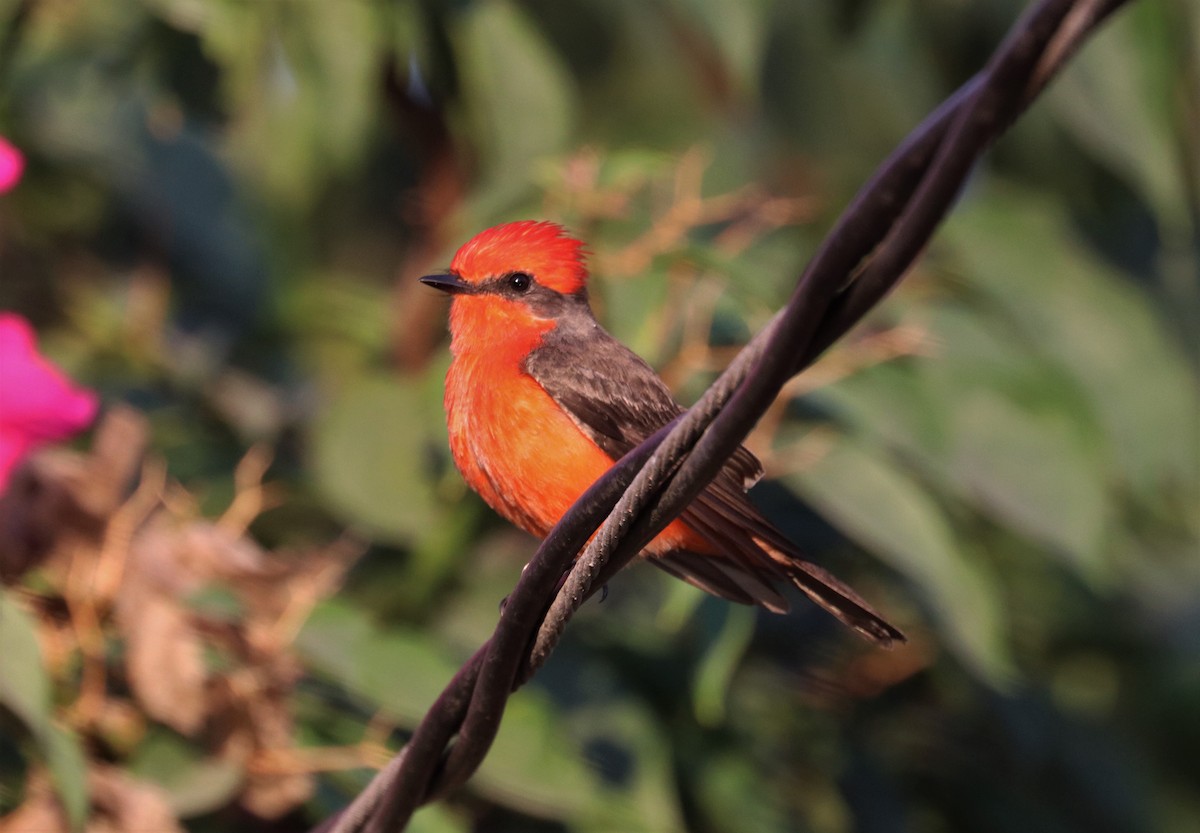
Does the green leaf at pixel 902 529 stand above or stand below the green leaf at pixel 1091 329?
below

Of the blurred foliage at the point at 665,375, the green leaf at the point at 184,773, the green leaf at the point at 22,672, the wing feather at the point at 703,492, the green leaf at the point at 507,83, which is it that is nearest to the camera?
the green leaf at the point at 22,672

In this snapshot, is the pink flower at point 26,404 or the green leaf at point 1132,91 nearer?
the pink flower at point 26,404

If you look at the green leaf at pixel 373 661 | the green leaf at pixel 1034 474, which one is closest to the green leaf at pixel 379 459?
the green leaf at pixel 373 661

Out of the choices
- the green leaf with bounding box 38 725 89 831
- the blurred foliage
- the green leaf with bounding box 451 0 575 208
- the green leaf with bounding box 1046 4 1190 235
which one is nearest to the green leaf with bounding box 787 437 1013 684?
the blurred foliage

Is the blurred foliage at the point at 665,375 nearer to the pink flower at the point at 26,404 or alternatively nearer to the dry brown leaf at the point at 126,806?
the dry brown leaf at the point at 126,806

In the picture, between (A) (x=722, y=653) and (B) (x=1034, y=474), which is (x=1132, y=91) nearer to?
(B) (x=1034, y=474)

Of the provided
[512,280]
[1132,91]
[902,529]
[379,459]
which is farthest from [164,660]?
[1132,91]

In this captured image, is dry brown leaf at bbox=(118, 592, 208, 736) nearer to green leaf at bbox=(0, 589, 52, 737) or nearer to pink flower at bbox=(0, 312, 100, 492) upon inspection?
pink flower at bbox=(0, 312, 100, 492)
